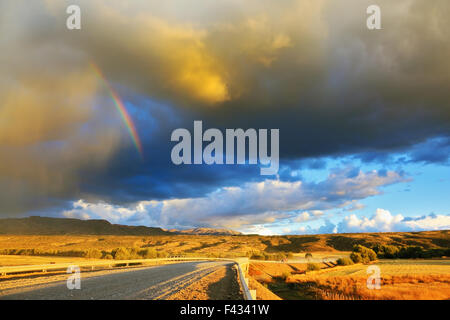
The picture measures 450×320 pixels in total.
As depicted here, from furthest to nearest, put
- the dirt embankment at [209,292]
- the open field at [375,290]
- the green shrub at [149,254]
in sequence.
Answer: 1. the green shrub at [149,254]
2. the open field at [375,290]
3. the dirt embankment at [209,292]

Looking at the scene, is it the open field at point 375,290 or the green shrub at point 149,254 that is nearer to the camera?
the open field at point 375,290

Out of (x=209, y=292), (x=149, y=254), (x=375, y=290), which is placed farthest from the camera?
(x=149, y=254)

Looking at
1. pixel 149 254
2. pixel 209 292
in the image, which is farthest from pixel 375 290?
pixel 149 254

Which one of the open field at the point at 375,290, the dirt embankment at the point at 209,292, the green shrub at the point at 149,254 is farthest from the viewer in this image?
the green shrub at the point at 149,254

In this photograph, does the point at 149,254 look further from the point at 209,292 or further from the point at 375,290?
the point at 209,292

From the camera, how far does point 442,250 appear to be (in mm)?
59062

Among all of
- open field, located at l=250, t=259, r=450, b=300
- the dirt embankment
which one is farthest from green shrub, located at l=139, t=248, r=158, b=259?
the dirt embankment

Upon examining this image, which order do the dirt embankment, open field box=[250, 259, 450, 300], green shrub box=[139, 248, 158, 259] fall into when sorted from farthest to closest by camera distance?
green shrub box=[139, 248, 158, 259] < open field box=[250, 259, 450, 300] < the dirt embankment

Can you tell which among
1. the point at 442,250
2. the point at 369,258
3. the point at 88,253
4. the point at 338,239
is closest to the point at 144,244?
the point at 88,253

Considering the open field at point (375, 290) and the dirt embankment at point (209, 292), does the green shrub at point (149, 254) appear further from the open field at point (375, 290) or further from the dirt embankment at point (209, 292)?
the dirt embankment at point (209, 292)

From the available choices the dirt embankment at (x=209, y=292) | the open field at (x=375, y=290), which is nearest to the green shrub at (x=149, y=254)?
the open field at (x=375, y=290)

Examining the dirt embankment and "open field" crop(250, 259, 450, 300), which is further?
"open field" crop(250, 259, 450, 300)

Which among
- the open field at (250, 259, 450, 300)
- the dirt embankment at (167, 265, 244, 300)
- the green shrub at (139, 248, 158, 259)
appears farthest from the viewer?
the green shrub at (139, 248, 158, 259)

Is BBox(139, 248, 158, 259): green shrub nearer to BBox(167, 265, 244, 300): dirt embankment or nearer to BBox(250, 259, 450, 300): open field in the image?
BBox(250, 259, 450, 300): open field
